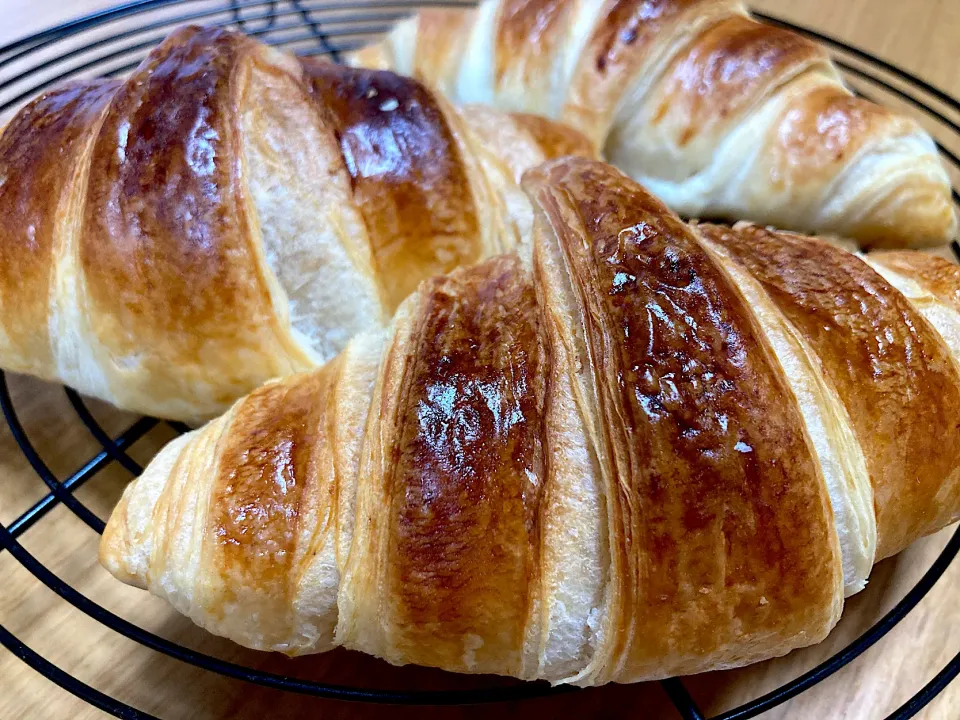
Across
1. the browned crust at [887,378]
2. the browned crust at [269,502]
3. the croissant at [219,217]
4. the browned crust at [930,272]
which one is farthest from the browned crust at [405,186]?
the browned crust at [930,272]

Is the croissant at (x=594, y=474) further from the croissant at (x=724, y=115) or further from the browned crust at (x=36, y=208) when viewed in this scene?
the croissant at (x=724, y=115)

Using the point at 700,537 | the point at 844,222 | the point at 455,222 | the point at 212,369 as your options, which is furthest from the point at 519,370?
the point at 844,222

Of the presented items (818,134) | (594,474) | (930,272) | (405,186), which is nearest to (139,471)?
(405,186)

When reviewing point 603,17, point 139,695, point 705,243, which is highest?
point 603,17

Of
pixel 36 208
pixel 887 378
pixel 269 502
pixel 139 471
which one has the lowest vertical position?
pixel 139 471

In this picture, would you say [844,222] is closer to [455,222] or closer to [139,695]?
[455,222]

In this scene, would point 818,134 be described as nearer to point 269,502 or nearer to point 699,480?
point 699,480

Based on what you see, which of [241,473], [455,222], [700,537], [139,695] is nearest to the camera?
[700,537]
